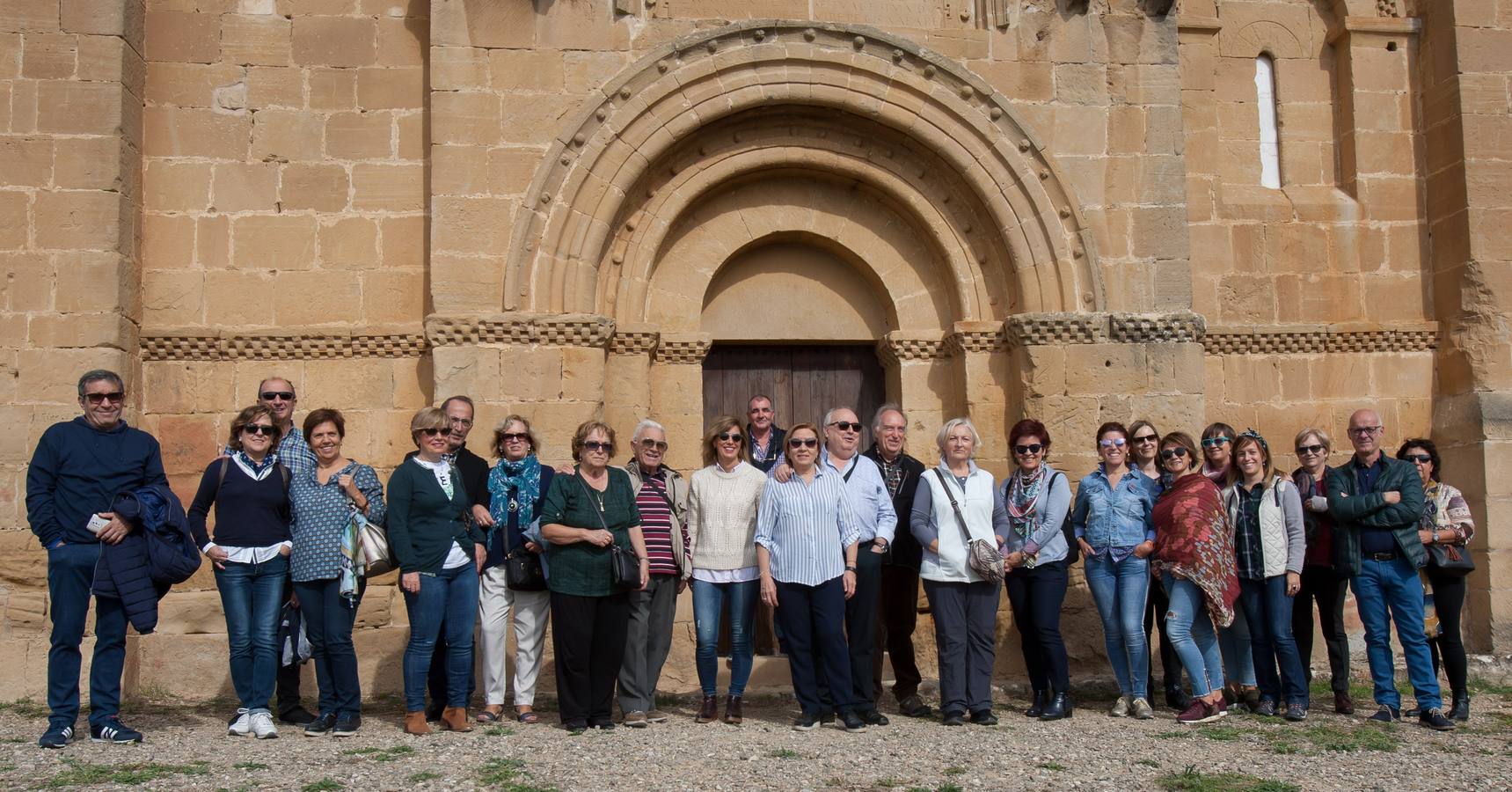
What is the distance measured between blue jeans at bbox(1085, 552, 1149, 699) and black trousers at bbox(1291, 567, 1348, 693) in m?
0.95

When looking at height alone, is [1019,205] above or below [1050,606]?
above

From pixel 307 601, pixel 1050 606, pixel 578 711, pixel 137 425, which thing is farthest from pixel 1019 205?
pixel 137 425

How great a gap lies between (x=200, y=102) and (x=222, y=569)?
12.1ft

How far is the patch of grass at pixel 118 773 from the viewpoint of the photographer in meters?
5.48

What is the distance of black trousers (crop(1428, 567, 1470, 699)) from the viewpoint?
7082 mm

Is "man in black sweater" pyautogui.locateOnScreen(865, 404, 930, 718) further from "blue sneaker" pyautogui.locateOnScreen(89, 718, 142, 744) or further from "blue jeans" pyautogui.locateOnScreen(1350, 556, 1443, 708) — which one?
"blue sneaker" pyautogui.locateOnScreen(89, 718, 142, 744)

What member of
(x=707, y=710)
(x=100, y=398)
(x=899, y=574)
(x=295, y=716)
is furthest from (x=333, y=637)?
(x=899, y=574)

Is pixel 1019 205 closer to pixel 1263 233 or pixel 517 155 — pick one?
pixel 1263 233

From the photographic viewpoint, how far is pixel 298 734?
21.6 ft

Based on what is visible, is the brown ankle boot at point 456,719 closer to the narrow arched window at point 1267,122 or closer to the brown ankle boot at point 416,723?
the brown ankle boot at point 416,723

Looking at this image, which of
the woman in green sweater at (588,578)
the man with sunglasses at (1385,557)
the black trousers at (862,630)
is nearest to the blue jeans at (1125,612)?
the man with sunglasses at (1385,557)

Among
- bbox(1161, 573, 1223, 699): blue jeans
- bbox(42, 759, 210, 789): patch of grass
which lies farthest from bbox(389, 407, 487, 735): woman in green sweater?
bbox(1161, 573, 1223, 699): blue jeans

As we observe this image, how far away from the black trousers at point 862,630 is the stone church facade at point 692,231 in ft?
4.64

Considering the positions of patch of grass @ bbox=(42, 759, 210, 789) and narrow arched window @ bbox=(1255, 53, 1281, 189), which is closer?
patch of grass @ bbox=(42, 759, 210, 789)
